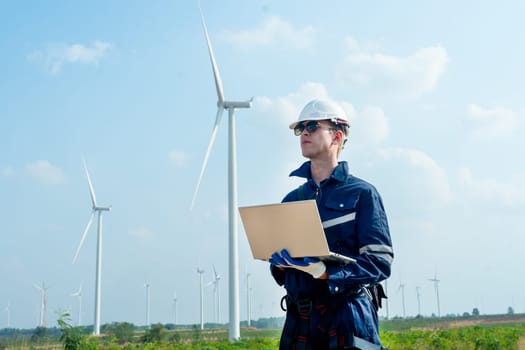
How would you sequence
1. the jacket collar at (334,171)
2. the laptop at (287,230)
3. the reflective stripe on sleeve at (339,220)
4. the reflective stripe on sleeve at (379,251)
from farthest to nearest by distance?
1. the jacket collar at (334,171)
2. the reflective stripe on sleeve at (339,220)
3. the reflective stripe on sleeve at (379,251)
4. the laptop at (287,230)

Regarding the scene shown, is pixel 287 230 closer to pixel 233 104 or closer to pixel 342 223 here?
pixel 342 223

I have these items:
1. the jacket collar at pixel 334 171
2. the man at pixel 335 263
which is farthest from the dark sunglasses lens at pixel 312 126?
the jacket collar at pixel 334 171

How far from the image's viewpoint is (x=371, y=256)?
4.01m

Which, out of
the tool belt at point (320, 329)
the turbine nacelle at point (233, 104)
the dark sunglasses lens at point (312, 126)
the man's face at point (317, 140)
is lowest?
the tool belt at point (320, 329)

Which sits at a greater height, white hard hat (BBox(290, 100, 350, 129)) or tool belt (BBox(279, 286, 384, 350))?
white hard hat (BBox(290, 100, 350, 129))

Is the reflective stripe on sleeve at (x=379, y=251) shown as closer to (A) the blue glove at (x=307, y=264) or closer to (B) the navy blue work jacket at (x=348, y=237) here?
(B) the navy blue work jacket at (x=348, y=237)

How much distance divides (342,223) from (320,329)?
0.67 m

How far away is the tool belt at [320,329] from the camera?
12.6 ft

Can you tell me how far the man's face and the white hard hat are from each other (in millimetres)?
36

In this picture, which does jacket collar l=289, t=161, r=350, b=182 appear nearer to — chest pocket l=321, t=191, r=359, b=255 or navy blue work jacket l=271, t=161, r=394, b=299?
navy blue work jacket l=271, t=161, r=394, b=299

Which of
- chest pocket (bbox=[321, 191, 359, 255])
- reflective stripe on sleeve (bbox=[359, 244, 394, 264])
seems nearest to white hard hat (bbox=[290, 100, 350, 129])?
chest pocket (bbox=[321, 191, 359, 255])

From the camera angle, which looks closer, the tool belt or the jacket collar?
the tool belt

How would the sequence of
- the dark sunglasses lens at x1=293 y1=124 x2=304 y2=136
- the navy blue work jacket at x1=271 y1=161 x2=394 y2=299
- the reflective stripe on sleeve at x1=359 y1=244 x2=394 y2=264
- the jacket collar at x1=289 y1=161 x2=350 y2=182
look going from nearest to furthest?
the navy blue work jacket at x1=271 y1=161 x2=394 y2=299
the reflective stripe on sleeve at x1=359 y1=244 x2=394 y2=264
the jacket collar at x1=289 y1=161 x2=350 y2=182
the dark sunglasses lens at x1=293 y1=124 x2=304 y2=136

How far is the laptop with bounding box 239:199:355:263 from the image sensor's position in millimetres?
3789
